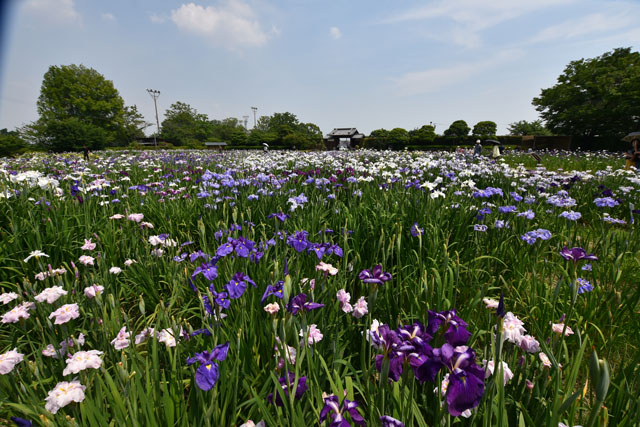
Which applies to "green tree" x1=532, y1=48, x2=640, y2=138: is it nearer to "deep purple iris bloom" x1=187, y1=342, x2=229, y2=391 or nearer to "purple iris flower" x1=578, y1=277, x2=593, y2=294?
"purple iris flower" x1=578, y1=277, x2=593, y2=294

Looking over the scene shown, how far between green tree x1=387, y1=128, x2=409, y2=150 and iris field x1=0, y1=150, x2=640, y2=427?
3892cm

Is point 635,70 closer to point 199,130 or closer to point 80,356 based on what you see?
point 80,356

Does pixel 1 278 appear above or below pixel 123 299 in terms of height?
above

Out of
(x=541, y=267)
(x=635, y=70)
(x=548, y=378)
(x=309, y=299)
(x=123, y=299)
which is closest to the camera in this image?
(x=548, y=378)

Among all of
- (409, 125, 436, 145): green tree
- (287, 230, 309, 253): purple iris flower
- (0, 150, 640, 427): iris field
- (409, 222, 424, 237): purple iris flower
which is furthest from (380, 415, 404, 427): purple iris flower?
(409, 125, 436, 145): green tree

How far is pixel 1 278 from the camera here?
9.64ft

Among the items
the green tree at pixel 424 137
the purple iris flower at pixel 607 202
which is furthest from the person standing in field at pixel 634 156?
the green tree at pixel 424 137

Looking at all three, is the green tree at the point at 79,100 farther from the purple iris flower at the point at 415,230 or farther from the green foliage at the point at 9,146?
the purple iris flower at the point at 415,230

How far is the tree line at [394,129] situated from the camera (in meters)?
29.9

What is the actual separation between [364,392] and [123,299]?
259 centimetres

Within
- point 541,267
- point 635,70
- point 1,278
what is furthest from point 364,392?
point 635,70

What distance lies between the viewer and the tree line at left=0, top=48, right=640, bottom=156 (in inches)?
1178

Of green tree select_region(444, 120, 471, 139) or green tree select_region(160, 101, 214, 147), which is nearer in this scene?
green tree select_region(444, 120, 471, 139)

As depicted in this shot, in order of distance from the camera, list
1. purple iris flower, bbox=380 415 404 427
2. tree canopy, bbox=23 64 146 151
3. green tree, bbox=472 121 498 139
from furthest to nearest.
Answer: tree canopy, bbox=23 64 146 151 < green tree, bbox=472 121 498 139 < purple iris flower, bbox=380 415 404 427
